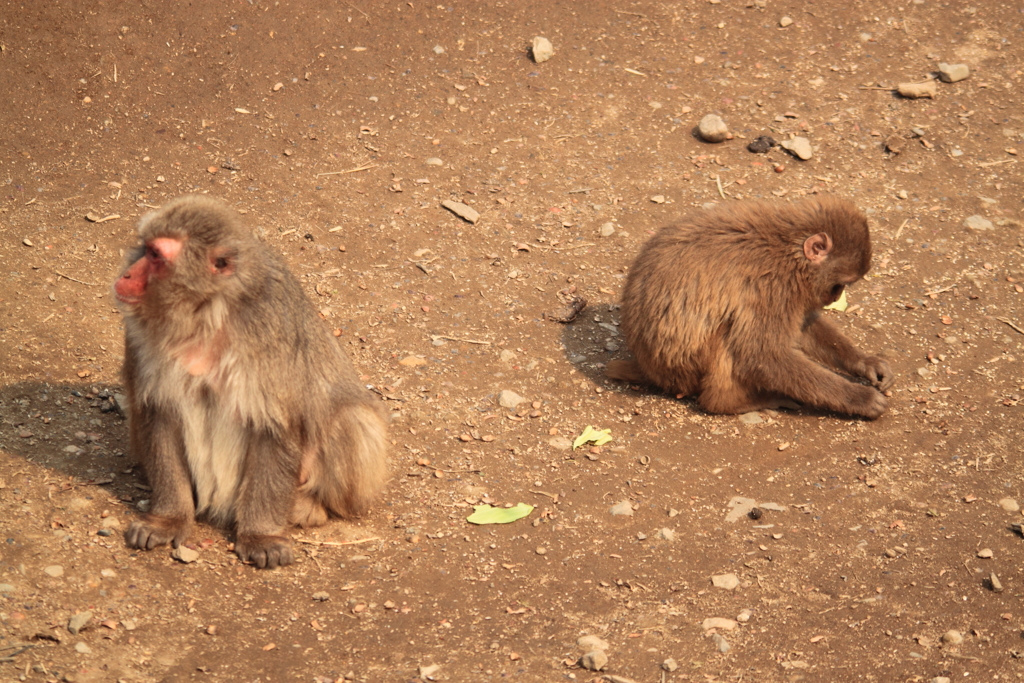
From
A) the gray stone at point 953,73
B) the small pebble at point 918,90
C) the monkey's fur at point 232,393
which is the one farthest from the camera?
the gray stone at point 953,73

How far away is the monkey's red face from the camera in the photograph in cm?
415

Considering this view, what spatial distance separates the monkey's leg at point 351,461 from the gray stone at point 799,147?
4653mm

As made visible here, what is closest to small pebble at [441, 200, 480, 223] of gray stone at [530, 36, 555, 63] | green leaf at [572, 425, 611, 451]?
gray stone at [530, 36, 555, 63]

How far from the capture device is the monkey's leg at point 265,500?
454 centimetres

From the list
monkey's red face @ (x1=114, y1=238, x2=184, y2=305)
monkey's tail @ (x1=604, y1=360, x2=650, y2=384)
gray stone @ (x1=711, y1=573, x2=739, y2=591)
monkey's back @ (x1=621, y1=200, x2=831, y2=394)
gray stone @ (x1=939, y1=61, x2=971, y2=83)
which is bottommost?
gray stone @ (x1=711, y1=573, x2=739, y2=591)

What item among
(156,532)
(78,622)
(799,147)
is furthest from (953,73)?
(78,622)

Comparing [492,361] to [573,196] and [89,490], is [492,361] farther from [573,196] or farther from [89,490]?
[89,490]

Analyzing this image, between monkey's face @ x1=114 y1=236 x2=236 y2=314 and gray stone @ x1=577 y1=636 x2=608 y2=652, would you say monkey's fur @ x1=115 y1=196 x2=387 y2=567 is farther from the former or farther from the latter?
gray stone @ x1=577 y1=636 x2=608 y2=652

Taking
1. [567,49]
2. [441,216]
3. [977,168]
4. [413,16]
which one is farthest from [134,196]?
[977,168]

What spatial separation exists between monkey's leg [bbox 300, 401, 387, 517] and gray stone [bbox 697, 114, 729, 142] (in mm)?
4361

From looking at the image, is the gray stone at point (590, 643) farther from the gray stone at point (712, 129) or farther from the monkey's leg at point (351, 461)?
the gray stone at point (712, 129)

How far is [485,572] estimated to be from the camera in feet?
15.8

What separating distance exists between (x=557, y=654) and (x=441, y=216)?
4.00 meters

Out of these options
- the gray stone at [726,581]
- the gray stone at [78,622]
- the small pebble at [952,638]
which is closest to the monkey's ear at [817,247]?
the gray stone at [726,581]
